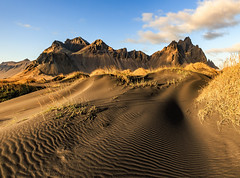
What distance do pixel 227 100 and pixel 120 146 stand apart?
3.97 meters

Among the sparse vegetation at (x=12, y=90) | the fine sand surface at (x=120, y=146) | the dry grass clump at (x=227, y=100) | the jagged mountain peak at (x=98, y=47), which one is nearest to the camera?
the fine sand surface at (x=120, y=146)

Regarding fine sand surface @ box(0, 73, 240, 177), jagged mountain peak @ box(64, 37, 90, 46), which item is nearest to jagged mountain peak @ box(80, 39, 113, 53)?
jagged mountain peak @ box(64, 37, 90, 46)

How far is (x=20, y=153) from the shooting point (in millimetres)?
2719

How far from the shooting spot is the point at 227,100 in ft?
15.7

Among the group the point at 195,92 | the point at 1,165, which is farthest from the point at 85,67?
the point at 1,165

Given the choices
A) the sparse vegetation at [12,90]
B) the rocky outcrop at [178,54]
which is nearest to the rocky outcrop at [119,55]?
the rocky outcrop at [178,54]

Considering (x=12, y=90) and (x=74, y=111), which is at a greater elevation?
(x=12, y=90)

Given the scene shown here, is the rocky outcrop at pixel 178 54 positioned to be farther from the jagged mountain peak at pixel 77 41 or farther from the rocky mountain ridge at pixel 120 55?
the jagged mountain peak at pixel 77 41

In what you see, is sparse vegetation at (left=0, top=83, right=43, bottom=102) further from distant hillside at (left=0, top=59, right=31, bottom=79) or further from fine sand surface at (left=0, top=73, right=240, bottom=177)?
distant hillside at (left=0, top=59, right=31, bottom=79)

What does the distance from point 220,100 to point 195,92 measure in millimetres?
3012

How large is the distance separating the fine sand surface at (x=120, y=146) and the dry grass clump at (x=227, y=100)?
0.36 metres

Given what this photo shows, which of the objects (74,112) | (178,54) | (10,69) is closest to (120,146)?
(74,112)

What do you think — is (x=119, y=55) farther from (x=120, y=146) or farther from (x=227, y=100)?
(x=120, y=146)

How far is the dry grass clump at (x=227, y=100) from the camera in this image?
4320 millimetres
